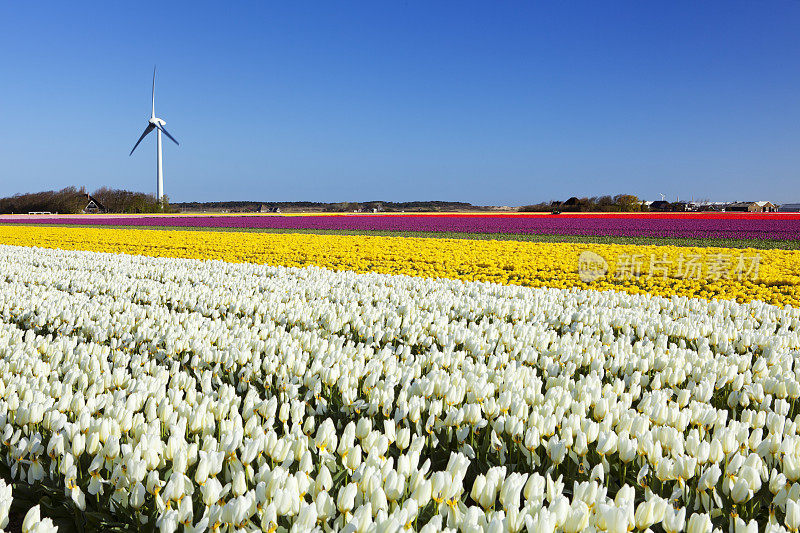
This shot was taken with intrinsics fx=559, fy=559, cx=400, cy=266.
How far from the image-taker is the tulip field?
7.80 ft

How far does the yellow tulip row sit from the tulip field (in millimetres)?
4010

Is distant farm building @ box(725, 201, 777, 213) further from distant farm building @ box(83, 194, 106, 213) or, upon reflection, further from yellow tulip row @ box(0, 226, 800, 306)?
distant farm building @ box(83, 194, 106, 213)

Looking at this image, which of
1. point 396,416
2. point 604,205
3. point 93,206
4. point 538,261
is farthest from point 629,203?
point 93,206

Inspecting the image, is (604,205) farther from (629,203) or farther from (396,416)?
(396,416)

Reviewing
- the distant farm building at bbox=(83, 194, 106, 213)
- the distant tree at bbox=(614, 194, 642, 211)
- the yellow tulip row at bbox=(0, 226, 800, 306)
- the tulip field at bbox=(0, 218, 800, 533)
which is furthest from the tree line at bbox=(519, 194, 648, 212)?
the distant farm building at bbox=(83, 194, 106, 213)

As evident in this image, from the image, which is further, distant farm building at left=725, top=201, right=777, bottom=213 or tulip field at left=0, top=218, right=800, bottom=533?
distant farm building at left=725, top=201, right=777, bottom=213

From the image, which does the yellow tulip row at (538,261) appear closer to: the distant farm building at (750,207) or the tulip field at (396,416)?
the tulip field at (396,416)

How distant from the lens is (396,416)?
140 inches

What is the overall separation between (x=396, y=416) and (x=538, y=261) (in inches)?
522

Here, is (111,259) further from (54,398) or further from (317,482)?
(317,482)

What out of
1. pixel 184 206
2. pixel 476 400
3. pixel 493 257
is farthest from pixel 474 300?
pixel 184 206

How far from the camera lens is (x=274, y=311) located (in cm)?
A: 736

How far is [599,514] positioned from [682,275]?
42.2ft

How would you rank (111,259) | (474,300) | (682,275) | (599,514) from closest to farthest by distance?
(599,514) → (474,300) → (682,275) → (111,259)
